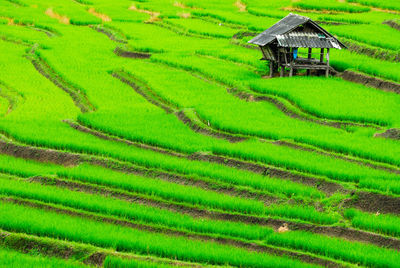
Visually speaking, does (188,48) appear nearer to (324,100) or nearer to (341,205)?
(324,100)

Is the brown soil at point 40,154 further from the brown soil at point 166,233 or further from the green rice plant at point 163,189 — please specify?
the brown soil at point 166,233

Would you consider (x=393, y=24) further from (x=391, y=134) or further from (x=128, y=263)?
(x=128, y=263)

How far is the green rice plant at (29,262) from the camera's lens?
10.0 meters

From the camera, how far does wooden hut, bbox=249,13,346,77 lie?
76.9ft

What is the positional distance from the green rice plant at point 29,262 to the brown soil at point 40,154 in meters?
5.22

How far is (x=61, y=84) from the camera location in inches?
968

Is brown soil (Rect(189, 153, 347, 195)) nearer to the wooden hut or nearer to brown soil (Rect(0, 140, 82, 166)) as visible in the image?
brown soil (Rect(0, 140, 82, 166))

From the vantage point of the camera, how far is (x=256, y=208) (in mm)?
12570

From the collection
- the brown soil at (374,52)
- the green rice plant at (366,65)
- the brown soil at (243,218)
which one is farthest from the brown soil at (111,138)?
the brown soil at (374,52)

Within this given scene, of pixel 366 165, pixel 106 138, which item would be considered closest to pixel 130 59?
pixel 106 138

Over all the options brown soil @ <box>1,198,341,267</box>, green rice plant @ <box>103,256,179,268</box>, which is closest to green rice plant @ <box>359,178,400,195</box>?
brown soil @ <box>1,198,341,267</box>

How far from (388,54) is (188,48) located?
937cm

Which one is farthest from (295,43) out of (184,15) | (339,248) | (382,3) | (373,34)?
(184,15)

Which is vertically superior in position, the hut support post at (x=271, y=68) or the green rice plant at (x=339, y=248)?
the hut support post at (x=271, y=68)
